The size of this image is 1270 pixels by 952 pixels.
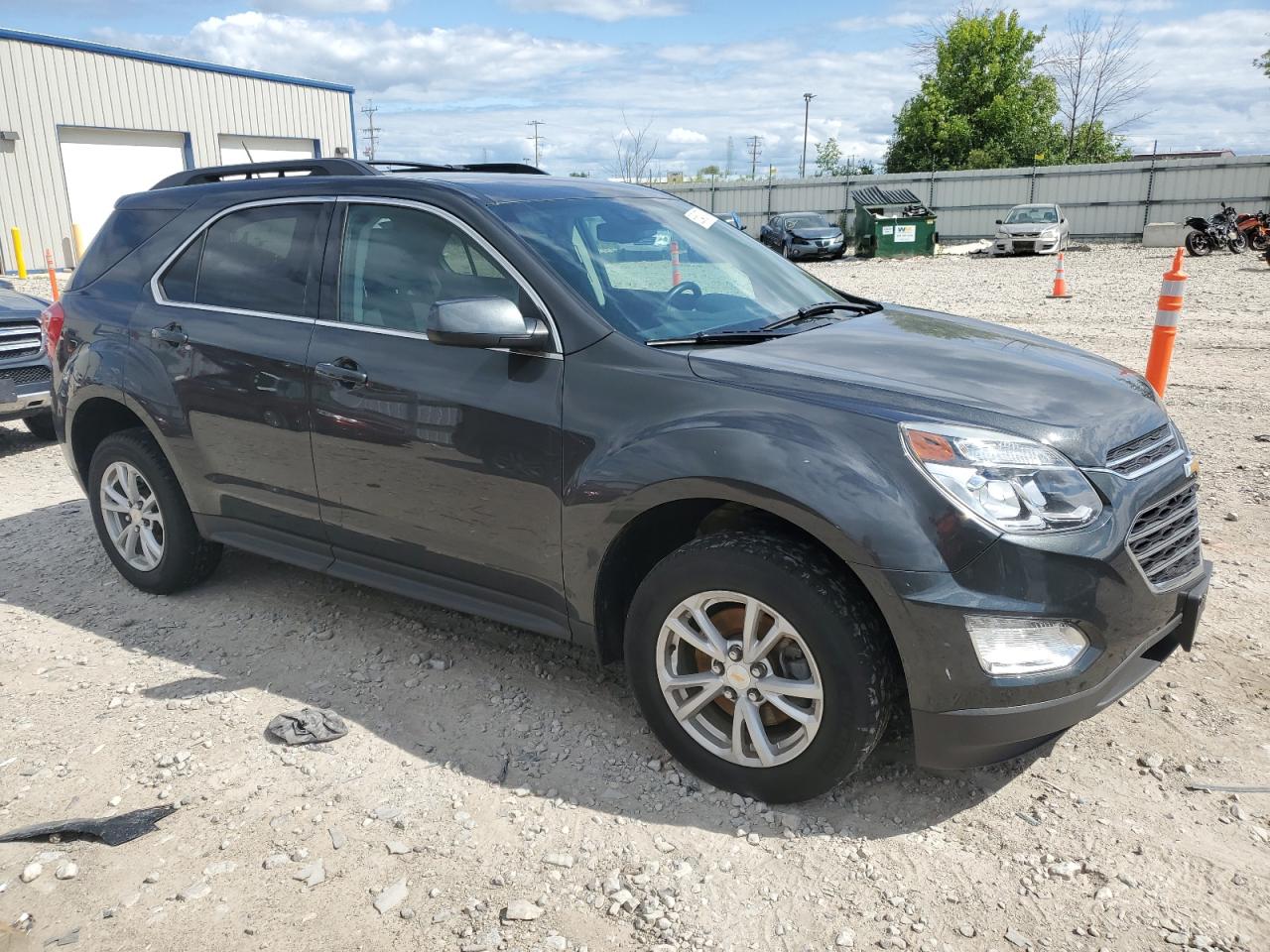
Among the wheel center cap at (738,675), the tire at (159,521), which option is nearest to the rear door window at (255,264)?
the tire at (159,521)

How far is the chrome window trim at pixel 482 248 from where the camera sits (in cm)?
320

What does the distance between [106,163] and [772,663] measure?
28695mm

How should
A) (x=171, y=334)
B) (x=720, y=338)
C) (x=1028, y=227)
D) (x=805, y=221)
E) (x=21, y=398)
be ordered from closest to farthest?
(x=720, y=338) < (x=171, y=334) < (x=21, y=398) < (x=1028, y=227) < (x=805, y=221)

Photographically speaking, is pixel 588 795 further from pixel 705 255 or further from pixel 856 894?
pixel 705 255

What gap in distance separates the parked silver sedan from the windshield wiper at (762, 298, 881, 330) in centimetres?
2416

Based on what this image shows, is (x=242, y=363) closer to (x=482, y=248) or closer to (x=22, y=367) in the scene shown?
(x=482, y=248)

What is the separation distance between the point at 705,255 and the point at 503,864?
2397mm

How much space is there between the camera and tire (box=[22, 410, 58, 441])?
797 centimetres

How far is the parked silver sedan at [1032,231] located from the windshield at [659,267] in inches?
951

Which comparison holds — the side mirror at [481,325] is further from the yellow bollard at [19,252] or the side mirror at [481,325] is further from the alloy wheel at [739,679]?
the yellow bollard at [19,252]

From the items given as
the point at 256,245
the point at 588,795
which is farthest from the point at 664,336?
the point at 256,245

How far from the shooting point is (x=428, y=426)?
11.2ft

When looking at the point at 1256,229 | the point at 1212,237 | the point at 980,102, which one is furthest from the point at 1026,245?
the point at 980,102

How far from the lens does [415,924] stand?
2562 millimetres
